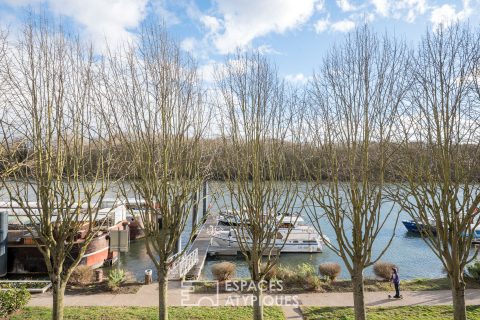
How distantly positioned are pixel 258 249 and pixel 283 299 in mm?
4186

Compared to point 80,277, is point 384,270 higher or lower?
lower

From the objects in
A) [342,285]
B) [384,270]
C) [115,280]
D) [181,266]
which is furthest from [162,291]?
[384,270]

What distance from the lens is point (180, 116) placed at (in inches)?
308

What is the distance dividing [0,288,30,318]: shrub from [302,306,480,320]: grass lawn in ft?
25.6

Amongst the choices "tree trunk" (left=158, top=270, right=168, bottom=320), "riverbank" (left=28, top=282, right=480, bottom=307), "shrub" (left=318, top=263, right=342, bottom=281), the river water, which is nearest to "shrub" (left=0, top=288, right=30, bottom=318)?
"riverbank" (left=28, top=282, right=480, bottom=307)

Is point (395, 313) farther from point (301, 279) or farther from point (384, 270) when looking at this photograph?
point (384, 270)

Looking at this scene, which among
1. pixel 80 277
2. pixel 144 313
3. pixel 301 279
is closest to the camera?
pixel 144 313

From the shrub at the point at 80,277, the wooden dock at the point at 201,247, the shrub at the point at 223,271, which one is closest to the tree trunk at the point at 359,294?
the shrub at the point at 223,271

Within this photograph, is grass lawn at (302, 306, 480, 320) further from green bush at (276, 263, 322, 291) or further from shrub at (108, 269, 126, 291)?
shrub at (108, 269, 126, 291)

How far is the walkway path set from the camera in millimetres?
11055

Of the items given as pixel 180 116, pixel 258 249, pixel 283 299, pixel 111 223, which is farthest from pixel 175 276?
pixel 111 223

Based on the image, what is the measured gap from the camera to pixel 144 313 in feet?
32.7

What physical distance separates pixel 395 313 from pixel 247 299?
4286 millimetres

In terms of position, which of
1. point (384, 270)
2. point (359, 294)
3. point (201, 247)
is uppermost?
point (359, 294)
